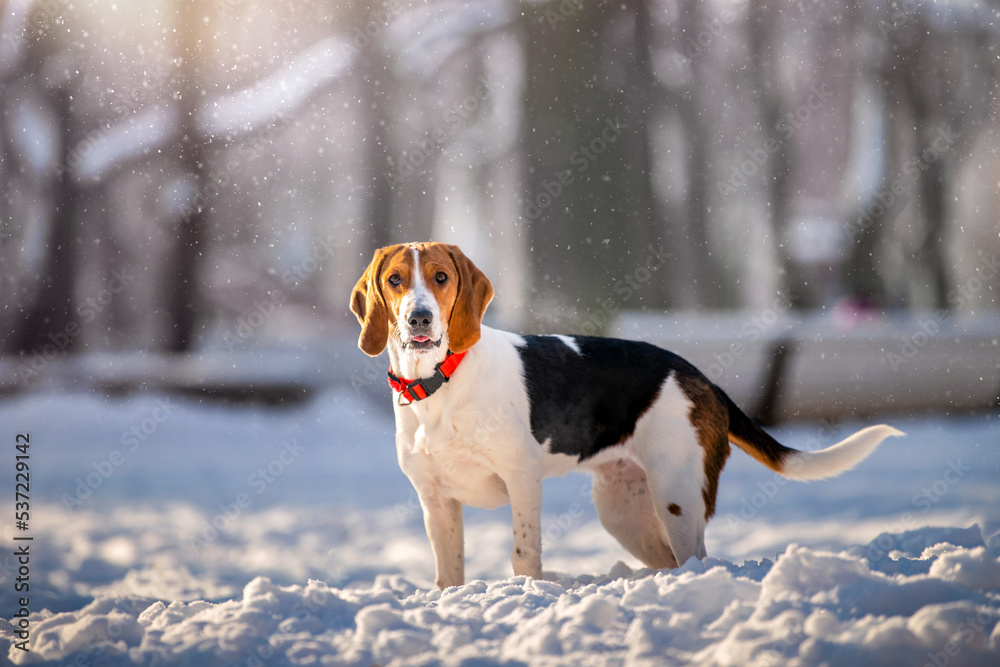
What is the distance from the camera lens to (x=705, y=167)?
8531 mm

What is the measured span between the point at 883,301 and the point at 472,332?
756cm

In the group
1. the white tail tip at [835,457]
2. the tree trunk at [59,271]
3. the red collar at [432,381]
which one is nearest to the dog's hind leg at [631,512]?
the white tail tip at [835,457]

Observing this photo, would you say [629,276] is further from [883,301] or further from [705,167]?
[883,301]

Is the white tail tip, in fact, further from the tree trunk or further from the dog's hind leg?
the tree trunk

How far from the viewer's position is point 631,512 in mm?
3605

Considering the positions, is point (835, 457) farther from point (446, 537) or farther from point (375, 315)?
point (375, 315)

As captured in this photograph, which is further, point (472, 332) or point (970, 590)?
point (472, 332)

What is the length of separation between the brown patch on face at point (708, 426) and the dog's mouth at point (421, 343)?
3.89 feet

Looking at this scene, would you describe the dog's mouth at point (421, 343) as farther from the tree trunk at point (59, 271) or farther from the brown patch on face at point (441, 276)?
the tree trunk at point (59, 271)

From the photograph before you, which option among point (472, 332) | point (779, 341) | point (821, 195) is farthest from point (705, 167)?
point (472, 332)

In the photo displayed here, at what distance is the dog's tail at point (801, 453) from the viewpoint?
3391mm

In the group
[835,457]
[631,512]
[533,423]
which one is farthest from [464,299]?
[835,457]

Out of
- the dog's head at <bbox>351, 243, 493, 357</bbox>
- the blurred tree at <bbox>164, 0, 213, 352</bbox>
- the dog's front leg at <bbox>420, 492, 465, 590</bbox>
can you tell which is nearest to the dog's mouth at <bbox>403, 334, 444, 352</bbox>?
the dog's head at <bbox>351, 243, 493, 357</bbox>

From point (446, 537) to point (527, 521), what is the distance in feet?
1.40
